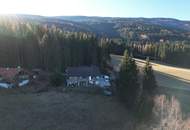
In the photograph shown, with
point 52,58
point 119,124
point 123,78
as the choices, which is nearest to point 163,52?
point 52,58

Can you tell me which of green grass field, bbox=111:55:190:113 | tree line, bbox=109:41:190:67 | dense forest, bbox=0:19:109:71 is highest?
dense forest, bbox=0:19:109:71

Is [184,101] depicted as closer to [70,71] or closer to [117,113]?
[117,113]

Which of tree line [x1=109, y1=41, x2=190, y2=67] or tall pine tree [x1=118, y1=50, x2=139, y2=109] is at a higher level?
tall pine tree [x1=118, y1=50, x2=139, y2=109]

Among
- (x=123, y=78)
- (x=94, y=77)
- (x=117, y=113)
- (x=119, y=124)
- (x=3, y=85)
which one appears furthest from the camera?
(x=94, y=77)

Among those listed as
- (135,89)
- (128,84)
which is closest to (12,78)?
(128,84)

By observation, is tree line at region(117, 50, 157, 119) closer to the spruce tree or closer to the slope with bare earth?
the spruce tree

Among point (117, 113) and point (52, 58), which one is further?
point (52, 58)

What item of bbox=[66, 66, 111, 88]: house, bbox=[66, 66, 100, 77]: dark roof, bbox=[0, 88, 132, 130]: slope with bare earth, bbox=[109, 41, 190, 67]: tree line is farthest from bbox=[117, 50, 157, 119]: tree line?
bbox=[109, 41, 190, 67]: tree line
